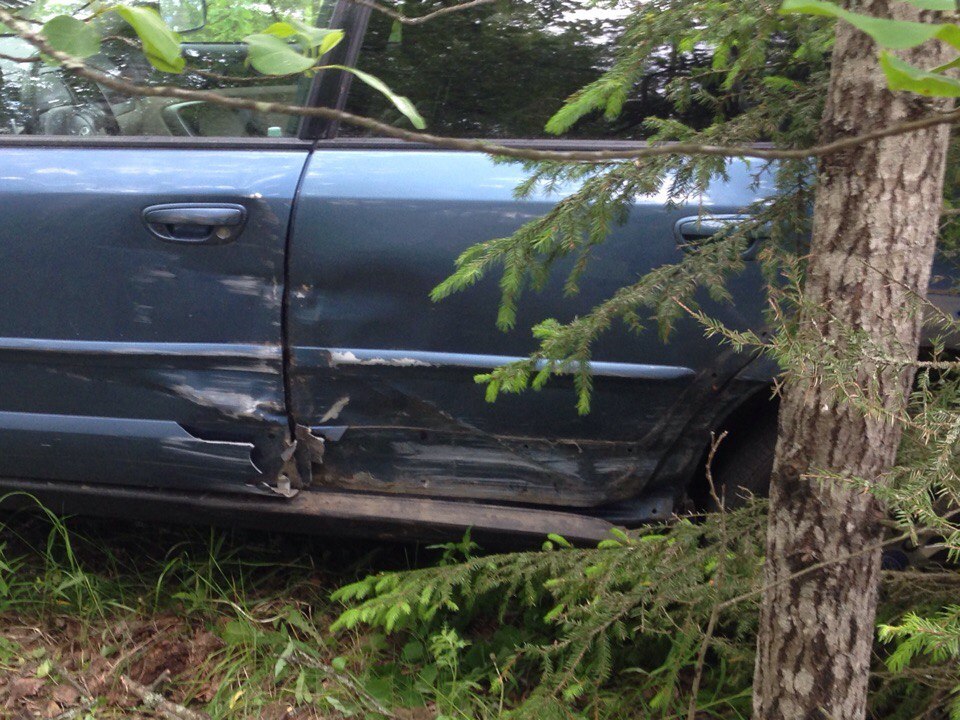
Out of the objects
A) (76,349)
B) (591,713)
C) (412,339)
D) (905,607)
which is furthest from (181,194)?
(905,607)

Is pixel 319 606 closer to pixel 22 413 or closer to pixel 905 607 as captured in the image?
pixel 22 413

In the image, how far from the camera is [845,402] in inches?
48.9

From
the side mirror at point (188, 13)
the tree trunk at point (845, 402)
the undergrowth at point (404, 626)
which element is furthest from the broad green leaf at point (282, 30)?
the side mirror at point (188, 13)

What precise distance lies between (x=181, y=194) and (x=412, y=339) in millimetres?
Result: 677

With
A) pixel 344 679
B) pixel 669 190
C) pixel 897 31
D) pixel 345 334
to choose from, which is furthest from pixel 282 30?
pixel 344 679

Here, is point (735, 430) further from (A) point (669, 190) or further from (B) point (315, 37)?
(B) point (315, 37)

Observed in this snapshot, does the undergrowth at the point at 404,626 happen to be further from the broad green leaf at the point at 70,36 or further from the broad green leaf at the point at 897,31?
the broad green leaf at the point at 70,36

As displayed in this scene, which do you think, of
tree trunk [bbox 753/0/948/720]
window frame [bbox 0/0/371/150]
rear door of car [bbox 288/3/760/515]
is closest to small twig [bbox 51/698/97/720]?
rear door of car [bbox 288/3/760/515]

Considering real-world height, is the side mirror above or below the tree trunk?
above

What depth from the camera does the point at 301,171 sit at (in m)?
2.18

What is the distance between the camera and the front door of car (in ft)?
7.07

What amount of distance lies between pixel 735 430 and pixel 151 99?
1795 mm

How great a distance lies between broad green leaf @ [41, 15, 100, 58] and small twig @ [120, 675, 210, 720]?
65.1 inches

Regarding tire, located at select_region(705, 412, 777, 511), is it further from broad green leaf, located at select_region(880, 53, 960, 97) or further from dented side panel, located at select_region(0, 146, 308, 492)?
broad green leaf, located at select_region(880, 53, 960, 97)
